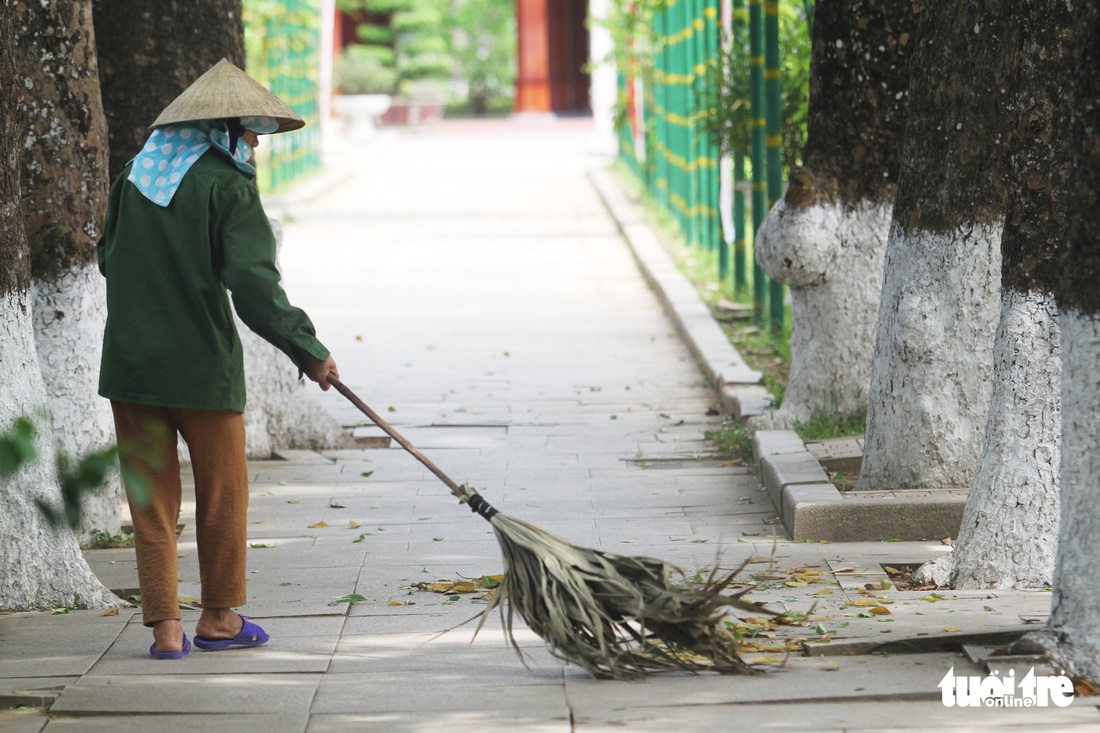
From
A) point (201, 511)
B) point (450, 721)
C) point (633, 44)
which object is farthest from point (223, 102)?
point (633, 44)

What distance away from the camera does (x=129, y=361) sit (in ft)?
15.1

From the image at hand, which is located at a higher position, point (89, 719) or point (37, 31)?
point (37, 31)

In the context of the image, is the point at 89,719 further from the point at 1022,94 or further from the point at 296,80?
the point at 296,80

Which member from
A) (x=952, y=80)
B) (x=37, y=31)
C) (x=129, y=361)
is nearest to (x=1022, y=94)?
(x=952, y=80)

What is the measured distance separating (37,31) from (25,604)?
223cm

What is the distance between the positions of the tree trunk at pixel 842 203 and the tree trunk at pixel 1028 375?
1.97m

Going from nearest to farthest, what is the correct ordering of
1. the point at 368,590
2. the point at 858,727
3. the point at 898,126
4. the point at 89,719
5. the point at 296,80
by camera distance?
1. the point at 858,727
2. the point at 89,719
3. the point at 368,590
4. the point at 898,126
5. the point at 296,80

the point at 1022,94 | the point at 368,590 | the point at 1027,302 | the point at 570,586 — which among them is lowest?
the point at 368,590

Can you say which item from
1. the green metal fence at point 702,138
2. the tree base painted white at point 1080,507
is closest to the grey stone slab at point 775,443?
the tree base painted white at point 1080,507

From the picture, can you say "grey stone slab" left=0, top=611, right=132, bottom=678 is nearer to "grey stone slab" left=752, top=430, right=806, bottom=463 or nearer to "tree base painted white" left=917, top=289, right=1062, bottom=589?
"tree base painted white" left=917, top=289, right=1062, bottom=589

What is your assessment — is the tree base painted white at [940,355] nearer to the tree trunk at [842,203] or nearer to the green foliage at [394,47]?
the tree trunk at [842,203]

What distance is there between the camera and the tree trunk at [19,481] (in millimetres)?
5105

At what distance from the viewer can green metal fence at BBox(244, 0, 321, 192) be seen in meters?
25.4

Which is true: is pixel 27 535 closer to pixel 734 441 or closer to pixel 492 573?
pixel 492 573
